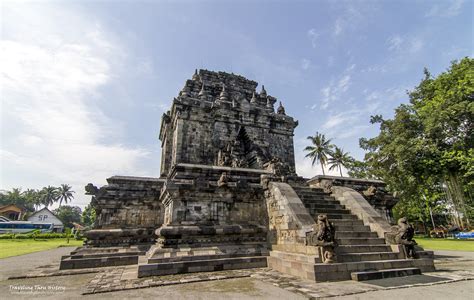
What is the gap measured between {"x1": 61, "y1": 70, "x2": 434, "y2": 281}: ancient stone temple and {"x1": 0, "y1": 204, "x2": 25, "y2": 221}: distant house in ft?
221

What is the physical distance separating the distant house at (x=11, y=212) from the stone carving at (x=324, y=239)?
75793 mm

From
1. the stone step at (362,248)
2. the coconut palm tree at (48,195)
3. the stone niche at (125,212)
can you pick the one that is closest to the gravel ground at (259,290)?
the stone step at (362,248)

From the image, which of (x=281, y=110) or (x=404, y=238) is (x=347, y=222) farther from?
(x=281, y=110)

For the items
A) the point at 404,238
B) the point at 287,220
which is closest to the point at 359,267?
the point at 404,238

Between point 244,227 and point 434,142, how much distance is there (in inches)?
899

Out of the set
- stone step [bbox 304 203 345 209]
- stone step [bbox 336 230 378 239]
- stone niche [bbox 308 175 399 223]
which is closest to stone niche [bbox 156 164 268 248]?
stone step [bbox 304 203 345 209]

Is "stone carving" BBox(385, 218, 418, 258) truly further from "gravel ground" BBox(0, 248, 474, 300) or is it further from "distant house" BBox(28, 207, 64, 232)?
"distant house" BBox(28, 207, 64, 232)

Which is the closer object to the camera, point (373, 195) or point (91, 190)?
→ point (91, 190)

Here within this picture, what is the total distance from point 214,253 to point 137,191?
16.4 feet

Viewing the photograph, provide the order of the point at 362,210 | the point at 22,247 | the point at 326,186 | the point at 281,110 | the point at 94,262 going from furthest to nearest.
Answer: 1. the point at 281,110
2. the point at 22,247
3. the point at 326,186
4. the point at 362,210
5. the point at 94,262

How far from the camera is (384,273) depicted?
5676 mm

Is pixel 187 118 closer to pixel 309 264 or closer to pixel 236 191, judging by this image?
pixel 236 191

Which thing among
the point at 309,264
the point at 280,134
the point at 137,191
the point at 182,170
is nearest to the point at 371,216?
the point at 309,264

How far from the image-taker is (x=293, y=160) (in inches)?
776
